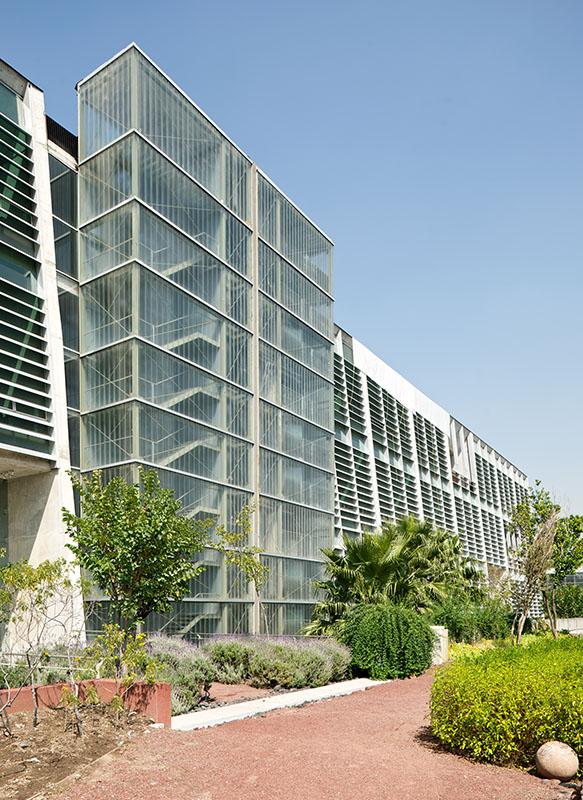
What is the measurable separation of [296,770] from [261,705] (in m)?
6.54

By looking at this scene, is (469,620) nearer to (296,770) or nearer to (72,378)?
(72,378)

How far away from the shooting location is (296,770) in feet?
34.4

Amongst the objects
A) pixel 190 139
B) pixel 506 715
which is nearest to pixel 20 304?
pixel 190 139

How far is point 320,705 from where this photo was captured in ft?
55.7

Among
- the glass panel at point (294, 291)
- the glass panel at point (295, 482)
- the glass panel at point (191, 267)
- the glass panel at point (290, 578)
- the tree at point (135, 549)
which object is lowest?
the glass panel at point (290, 578)

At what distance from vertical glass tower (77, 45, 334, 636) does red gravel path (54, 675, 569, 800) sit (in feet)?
41.9

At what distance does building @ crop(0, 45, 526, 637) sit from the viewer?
24.4 metres

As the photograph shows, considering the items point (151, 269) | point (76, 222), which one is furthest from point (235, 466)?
point (76, 222)

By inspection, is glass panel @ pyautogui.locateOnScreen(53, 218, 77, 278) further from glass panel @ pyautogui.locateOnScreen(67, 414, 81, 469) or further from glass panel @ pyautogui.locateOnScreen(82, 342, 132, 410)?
glass panel @ pyautogui.locateOnScreen(67, 414, 81, 469)

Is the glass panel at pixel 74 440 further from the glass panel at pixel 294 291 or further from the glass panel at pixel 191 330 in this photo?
the glass panel at pixel 294 291

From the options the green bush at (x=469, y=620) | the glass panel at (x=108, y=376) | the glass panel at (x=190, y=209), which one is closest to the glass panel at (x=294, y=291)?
the glass panel at (x=190, y=209)

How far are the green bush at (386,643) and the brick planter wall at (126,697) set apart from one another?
414 inches

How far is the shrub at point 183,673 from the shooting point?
16266 millimetres

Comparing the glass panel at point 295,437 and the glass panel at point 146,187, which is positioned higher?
the glass panel at point 146,187
